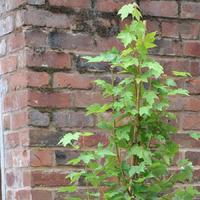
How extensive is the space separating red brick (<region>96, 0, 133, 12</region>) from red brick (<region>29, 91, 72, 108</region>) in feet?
1.45

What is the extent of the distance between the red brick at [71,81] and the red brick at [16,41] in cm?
20

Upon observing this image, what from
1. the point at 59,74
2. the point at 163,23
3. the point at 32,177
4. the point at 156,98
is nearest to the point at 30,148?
the point at 32,177

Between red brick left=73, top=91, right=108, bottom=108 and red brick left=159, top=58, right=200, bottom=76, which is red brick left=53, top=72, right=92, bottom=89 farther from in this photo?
red brick left=159, top=58, right=200, bottom=76

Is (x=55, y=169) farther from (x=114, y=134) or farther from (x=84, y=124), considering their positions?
(x=114, y=134)

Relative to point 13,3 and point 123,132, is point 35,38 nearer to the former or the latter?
point 13,3

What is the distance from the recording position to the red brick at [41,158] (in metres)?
2.64

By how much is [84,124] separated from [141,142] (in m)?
0.59

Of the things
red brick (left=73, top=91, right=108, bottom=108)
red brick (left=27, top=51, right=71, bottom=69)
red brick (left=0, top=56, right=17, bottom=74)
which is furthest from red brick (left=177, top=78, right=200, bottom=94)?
red brick (left=0, top=56, right=17, bottom=74)

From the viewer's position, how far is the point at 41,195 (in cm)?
263

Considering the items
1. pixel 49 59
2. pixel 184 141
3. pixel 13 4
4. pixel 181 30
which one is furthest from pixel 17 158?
pixel 181 30

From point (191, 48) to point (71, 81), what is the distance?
64cm

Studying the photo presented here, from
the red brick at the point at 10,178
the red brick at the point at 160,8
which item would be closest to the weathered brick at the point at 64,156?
the red brick at the point at 10,178

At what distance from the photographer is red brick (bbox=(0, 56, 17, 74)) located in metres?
2.75

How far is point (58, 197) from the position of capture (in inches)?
105
